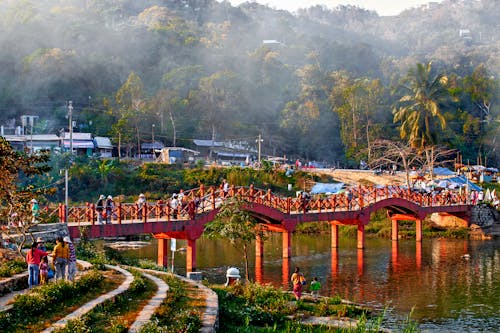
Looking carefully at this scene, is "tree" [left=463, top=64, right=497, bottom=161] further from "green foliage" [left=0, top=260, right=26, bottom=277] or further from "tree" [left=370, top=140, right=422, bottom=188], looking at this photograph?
"green foliage" [left=0, top=260, right=26, bottom=277]

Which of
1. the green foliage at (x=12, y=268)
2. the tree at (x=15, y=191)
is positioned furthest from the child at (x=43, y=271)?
the tree at (x=15, y=191)

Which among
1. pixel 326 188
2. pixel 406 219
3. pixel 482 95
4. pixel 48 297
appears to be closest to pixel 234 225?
pixel 48 297

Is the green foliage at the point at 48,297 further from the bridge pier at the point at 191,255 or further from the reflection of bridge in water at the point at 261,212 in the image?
the bridge pier at the point at 191,255

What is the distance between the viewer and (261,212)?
3719cm

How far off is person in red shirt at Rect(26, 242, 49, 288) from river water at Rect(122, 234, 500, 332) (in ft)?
41.7

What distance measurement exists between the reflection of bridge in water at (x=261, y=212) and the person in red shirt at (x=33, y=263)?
35.0 feet

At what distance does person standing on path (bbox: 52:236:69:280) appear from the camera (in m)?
17.9

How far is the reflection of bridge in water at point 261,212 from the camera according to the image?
30078mm

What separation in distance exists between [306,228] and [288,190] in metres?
11.6

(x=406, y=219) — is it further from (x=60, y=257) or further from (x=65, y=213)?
(x=60, y=257)

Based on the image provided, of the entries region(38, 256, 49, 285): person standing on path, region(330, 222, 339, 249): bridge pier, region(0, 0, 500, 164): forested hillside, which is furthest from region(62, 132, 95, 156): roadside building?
region(38, 256, 49, 285): person standing on path

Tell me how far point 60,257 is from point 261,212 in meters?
20.2

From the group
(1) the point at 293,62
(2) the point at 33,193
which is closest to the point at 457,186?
(2) the point at 33,193

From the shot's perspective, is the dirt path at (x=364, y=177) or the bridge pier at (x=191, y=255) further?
the dirt path at (x=364, y=177)
